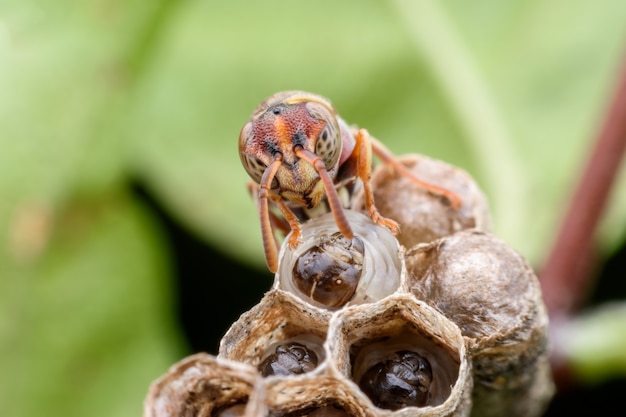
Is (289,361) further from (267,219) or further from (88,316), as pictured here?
(88,316)

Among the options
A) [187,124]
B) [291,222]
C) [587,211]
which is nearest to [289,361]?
[291,222]

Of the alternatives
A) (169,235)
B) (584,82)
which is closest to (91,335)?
(169,235)

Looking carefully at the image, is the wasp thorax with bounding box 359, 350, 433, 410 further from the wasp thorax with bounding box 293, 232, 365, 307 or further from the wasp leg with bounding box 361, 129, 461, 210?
the wasp leg with bounding box 361, 129, 461, 210

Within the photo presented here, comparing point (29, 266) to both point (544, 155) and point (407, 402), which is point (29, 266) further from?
point (544, 155)

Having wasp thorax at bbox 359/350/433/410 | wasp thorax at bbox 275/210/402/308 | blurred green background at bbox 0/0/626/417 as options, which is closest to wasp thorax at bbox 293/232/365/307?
wasp thorax at bbox 275/210/402/308

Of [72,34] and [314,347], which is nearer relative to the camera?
[314,347]
